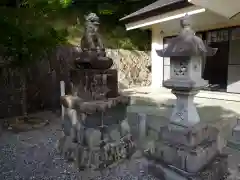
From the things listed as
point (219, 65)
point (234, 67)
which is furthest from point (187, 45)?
point (219, 65)

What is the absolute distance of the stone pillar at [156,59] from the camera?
37.1 feet

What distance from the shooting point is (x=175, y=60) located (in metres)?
3.30

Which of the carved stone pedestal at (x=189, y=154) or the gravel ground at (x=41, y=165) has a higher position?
the carved stone pedestal at (x=189, y=154)

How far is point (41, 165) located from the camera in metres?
3.76

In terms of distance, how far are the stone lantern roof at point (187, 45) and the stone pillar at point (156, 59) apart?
327 inches

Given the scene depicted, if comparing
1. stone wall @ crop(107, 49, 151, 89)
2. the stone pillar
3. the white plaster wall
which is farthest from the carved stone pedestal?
the stone pillar

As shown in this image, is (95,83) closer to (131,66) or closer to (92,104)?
(92,104)

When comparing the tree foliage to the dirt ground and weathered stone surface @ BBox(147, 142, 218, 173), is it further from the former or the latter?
weathered stone surface @ BBox(147, 142, 218, 173)

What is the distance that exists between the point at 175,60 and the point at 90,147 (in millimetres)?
1948

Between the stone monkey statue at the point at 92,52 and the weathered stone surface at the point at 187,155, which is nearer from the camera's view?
the weathered stone surface at the point at 187,155

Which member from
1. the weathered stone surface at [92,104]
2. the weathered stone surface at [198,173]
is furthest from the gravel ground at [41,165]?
the weathered stone surface at [92,104]

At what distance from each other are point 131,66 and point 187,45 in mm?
8673

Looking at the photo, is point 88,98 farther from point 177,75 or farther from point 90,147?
point 177,75

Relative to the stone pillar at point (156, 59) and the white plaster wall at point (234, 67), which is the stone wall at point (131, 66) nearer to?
the stone pillar at point (156, 59)
